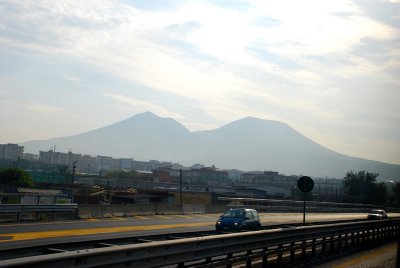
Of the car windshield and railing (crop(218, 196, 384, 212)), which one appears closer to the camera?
the car windshield

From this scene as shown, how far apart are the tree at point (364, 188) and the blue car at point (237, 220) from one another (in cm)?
6876

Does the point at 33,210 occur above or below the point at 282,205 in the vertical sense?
below

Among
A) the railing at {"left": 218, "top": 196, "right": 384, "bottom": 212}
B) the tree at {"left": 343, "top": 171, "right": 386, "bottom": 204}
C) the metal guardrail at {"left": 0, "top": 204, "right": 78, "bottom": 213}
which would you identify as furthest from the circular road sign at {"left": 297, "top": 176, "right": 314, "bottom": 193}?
the tree at {"left": 343, "top": 171, "right": 386, "bottom": 204}

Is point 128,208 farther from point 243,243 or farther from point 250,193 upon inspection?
point 250,193

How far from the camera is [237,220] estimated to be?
23766mm

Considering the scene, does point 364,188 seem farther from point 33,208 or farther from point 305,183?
point 33,208

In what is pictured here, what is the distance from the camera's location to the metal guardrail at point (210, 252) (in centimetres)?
645

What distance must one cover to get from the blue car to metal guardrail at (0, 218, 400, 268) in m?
5.69

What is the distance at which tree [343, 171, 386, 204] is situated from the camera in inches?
3590

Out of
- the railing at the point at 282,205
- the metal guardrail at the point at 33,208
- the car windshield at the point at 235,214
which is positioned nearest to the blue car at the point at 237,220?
the car windshield at the point at 235,214

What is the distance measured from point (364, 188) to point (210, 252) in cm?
9091

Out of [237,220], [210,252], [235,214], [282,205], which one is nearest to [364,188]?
[282,205]

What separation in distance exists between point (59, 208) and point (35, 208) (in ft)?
6.27

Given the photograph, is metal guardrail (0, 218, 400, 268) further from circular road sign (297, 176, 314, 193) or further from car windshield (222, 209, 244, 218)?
car windshield (222, 209, 244, 218)
